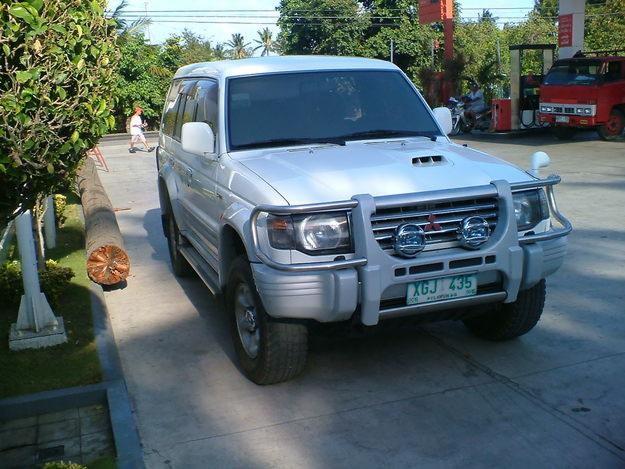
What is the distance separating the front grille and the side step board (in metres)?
1.70

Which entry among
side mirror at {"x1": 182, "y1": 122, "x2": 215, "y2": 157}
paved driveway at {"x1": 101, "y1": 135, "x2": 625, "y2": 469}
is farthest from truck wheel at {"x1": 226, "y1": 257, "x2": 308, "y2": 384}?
side mirror at {"x1": 182, "y1": 122, "x2": 215, "y2": 157}

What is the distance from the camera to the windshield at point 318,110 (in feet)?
18.4

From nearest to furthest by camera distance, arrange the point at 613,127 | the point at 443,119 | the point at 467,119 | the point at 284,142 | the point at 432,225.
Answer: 1. the point at 432,225
2. the point at 284,142
3. the point at 443,119
4. the point at 613,127
5. the point at 467,119

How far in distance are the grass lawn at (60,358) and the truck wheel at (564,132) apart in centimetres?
1567

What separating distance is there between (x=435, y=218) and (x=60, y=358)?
3.03 m

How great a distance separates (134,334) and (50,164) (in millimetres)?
3324

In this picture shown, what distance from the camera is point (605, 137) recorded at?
19109 mm

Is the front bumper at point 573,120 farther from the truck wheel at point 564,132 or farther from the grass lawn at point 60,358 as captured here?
the grass lawn at point 60,358

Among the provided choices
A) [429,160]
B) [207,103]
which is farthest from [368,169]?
[207,103]

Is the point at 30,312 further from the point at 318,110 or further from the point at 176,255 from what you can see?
the point at 318,110

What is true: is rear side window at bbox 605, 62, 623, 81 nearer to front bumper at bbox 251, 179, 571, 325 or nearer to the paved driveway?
the paved driveway

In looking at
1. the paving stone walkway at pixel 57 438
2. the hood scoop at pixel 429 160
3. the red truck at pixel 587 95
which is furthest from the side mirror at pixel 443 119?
the red truck at pixel 587 95

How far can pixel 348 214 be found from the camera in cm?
434

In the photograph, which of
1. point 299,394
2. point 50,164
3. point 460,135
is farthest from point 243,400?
point 460,135
